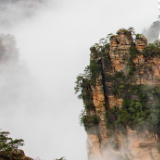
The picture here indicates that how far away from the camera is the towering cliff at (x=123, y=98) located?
2298 cm

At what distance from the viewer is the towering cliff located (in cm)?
2298

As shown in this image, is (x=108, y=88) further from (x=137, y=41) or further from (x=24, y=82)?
(x=24, y=82)

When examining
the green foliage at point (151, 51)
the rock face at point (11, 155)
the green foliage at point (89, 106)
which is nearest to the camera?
the rock face at point (11, 155)

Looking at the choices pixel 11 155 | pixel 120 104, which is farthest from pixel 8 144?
pixel 120 104

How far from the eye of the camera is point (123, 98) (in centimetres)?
2506

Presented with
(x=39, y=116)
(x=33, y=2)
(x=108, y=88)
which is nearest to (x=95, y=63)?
(x=108, y=88)

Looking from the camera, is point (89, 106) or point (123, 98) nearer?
point (123, 98)

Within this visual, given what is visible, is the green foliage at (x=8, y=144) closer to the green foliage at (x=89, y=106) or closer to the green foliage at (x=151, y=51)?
the green foliage at (x=89, y=106)

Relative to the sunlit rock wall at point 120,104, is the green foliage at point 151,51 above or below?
above

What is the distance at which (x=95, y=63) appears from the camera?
1083 inches

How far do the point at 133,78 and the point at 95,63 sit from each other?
6367mm

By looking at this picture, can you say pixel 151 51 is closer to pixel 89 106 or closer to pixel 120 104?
pixel 120 104

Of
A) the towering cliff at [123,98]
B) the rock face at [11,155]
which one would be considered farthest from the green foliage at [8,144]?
the towering cliff at [123,98]

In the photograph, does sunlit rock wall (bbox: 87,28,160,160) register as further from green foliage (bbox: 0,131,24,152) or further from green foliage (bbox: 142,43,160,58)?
green foliage (bbox: 0,131,24,152)
